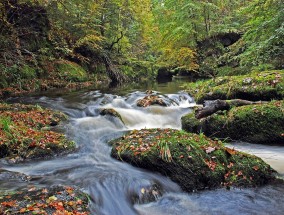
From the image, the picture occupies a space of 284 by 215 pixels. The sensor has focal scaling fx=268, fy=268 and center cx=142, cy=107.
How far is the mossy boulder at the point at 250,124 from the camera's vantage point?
617cm

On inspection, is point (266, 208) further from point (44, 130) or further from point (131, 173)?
point (44, 130)

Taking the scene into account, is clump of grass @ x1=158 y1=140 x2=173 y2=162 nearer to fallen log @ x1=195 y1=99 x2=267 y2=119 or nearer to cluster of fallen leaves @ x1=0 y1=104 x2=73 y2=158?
cluster of fallen leaves @ x1=0 y1=104 x2=73 y2=158

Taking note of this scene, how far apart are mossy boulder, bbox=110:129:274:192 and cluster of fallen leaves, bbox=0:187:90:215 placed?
1.56m

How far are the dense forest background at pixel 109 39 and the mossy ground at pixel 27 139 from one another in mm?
4626

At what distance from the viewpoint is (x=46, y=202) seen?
11.0 feet

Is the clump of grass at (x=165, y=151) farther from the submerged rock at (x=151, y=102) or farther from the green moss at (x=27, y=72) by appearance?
the green moss at (x=27, y=72)

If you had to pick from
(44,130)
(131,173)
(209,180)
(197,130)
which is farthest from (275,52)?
(44,130)

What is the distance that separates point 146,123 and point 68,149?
11.3 feet

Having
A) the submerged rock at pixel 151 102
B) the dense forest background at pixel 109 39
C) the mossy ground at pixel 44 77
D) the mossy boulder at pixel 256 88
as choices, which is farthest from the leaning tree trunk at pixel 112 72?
the mossy boulder at pixel 256 88

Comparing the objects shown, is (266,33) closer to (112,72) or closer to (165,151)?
(165,151)

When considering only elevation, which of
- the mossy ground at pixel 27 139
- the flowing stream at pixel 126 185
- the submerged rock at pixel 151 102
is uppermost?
the submerged rock at pixel 151 102

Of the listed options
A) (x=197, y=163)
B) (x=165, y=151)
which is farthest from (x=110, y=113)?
(x=197, y=163)

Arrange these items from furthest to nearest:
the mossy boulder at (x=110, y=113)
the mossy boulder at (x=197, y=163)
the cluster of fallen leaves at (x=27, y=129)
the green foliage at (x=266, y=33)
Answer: the mossy boulder at (x=110, y=113) → the green foliage at (x=266, y=33) → the cluster of fallen leaves at (x=27, y=129) → the mossy boulder at (x=197, y=163)

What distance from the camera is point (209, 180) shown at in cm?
449
